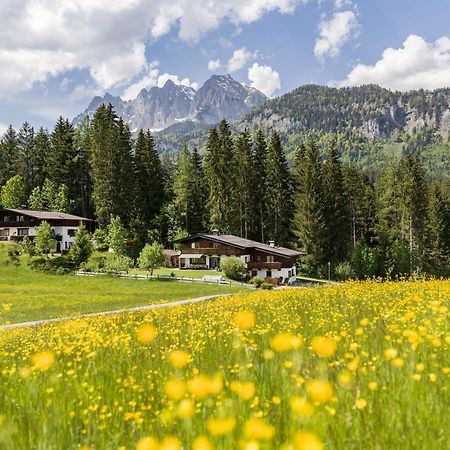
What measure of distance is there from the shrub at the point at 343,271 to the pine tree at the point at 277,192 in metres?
13.0

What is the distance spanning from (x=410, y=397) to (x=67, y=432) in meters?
2.43

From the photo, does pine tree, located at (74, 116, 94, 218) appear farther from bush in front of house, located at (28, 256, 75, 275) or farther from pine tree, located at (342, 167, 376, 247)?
pine tree, located at (342, 167, 376, 247)

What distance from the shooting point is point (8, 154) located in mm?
95375

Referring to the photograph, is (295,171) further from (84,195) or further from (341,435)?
(341,435)

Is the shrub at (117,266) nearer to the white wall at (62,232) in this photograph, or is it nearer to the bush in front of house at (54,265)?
the bush in front of house at (54,265)

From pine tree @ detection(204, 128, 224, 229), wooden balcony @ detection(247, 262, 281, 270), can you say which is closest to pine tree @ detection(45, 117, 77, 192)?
pine tree @ detection(204, 128, 224, 229)

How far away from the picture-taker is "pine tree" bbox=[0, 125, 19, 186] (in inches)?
3674

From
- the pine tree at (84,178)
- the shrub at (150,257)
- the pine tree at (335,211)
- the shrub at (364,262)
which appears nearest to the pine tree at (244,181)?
the pine tree at (335,211)

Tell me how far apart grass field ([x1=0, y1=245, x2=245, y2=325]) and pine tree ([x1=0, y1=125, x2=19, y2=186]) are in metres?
44.9

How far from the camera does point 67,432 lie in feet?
10.3

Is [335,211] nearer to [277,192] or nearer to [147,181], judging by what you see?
[277,192]

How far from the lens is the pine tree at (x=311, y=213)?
68438 mm

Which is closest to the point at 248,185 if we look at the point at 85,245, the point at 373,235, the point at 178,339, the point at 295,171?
the point at 295,171

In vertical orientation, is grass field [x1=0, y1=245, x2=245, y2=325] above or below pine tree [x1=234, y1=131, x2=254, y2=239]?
below
